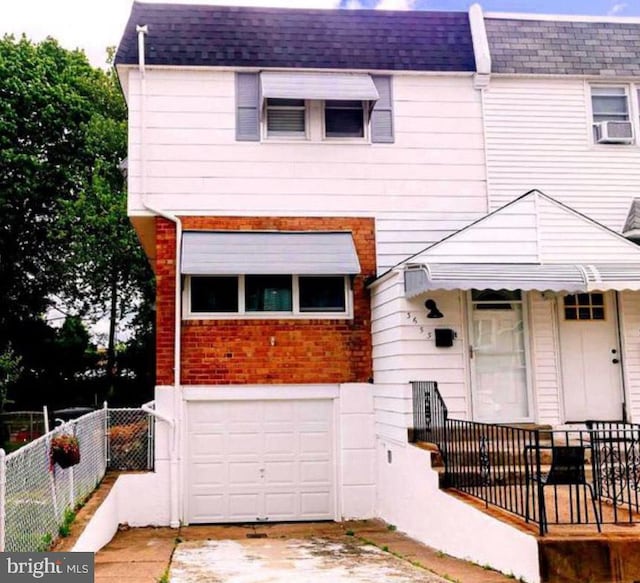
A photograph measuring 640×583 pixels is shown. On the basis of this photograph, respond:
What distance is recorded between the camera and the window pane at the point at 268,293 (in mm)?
12586

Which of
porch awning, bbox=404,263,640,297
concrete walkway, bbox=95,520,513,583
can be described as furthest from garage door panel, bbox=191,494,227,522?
porch awning, bbox=404,263,640,297

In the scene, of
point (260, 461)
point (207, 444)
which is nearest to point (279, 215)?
point (207, 444)

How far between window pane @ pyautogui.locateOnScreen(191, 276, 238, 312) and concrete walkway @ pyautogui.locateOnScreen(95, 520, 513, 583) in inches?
143

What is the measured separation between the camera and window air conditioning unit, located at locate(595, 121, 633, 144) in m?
13.3

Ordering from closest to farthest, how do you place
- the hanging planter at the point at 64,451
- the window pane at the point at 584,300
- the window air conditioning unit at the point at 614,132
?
A: 1. the hanging planter at the point at 64,451
2. the window pane at the point at 584,300
3. the window air conditioning unit at the point at 614,132

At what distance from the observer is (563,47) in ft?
45.1

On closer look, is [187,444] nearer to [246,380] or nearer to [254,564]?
[246,380]

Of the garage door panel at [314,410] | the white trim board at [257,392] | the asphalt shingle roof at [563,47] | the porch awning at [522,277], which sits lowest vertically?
the garage door panel at [314,410]

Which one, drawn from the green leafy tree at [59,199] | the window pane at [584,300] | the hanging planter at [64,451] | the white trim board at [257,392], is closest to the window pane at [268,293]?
the white trim board at [257,392]

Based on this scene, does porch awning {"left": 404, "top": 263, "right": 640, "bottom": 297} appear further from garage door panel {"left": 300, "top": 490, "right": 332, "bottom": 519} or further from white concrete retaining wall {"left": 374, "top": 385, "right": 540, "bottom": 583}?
garage door panel {"left": 300, "top": 490, "right": 332, "bottom": 519}

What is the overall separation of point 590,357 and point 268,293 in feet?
17.7

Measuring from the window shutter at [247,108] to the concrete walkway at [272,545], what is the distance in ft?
21.7

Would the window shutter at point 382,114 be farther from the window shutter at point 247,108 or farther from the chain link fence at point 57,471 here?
the chain link fence at point 57,471

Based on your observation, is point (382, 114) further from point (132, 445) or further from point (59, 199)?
point (59, 199)
